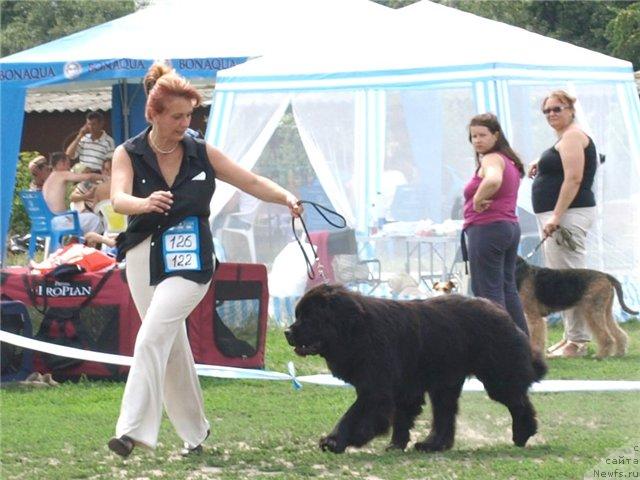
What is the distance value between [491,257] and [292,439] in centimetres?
238

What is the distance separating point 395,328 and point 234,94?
20.5ft

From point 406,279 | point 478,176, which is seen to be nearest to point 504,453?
point 478,176

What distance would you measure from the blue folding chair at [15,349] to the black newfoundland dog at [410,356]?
3.41m

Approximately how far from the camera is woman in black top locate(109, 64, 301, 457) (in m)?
5.78

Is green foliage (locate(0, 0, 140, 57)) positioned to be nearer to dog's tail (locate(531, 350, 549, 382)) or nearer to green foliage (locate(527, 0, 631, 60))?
green foliage (locate(527, 0, 631, 60))

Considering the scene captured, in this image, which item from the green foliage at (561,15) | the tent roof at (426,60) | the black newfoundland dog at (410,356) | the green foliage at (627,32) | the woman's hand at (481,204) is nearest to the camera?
the black newfoundland dog at (410,356)

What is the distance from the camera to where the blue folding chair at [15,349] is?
28.7 feet

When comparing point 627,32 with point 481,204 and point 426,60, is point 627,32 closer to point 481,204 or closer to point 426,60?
point 426,60

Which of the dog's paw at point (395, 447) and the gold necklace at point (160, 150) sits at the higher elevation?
the gold necklace at point (160, 150)

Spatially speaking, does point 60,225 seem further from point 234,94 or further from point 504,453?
point 504,453

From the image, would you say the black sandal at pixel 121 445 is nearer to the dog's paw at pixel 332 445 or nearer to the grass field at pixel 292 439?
the grass field at pixel 292 439

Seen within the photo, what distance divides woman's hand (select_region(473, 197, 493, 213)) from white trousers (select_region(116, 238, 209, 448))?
272cm

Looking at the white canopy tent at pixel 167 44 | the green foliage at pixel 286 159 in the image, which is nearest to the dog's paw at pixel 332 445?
the green foliage at pixel 286 159

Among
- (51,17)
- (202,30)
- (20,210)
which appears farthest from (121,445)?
(51,17)
